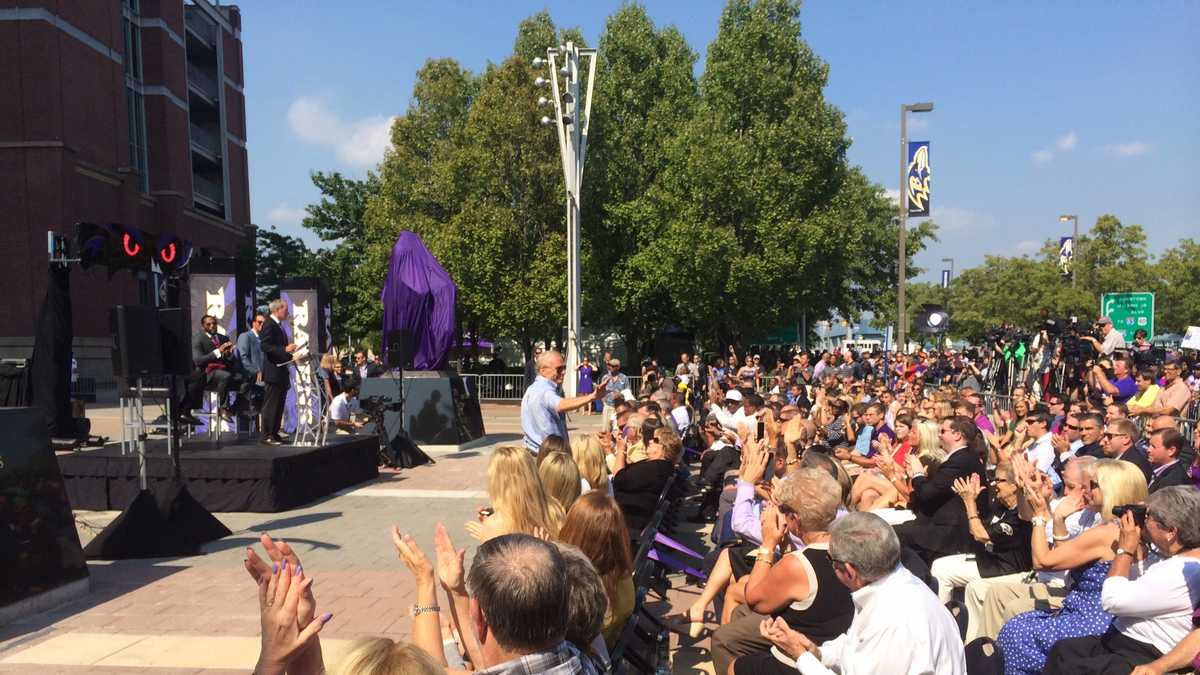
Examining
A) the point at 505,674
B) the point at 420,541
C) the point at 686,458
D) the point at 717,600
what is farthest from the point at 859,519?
the point at 686,458

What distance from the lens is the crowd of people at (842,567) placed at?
2.26 m

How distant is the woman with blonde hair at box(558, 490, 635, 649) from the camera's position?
387 cm

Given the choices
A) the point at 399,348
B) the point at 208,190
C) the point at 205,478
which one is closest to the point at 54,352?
the point at 205,478

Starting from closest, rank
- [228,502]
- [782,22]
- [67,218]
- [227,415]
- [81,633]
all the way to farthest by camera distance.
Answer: [81,633] < [228,502] < [227,415] < [782,22] < [67,218]

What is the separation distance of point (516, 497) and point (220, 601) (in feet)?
11.0

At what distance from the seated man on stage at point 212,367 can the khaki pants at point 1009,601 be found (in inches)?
372

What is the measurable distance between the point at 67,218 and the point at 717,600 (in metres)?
33.4

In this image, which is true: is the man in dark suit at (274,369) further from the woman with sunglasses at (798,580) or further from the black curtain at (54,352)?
the woman with sunglasses at (798,580)

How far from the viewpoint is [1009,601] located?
4.85m

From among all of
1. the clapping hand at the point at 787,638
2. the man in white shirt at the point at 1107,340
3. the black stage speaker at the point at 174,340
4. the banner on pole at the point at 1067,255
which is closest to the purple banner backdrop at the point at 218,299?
the black stage speaker at the point at 174,340

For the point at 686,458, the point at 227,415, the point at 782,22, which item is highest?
the point at 782,22

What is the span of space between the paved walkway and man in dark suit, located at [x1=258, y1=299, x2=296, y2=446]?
1729 mm

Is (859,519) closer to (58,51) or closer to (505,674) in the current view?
(505,674)

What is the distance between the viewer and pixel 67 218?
102 ft
